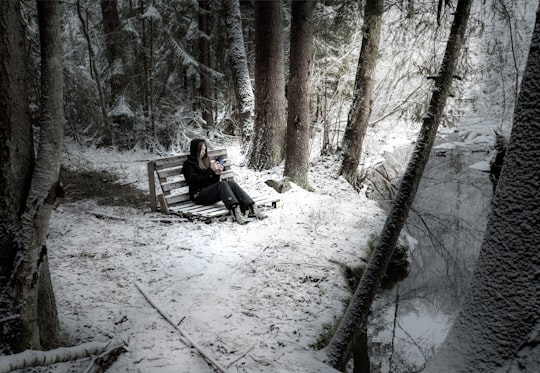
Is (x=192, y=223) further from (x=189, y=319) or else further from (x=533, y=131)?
(x=533, y=131)

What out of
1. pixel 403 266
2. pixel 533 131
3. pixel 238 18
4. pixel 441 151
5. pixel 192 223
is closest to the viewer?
pixel 533 131

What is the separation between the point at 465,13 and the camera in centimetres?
365

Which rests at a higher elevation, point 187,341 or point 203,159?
point 203,159

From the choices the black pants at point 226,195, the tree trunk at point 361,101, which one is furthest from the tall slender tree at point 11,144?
the tree trunk at point 361,101

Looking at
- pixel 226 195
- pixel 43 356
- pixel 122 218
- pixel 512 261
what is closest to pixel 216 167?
pixel 226 195

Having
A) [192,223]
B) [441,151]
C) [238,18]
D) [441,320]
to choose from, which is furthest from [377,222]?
[441,151]

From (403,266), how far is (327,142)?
466cm

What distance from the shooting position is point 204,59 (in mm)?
13086

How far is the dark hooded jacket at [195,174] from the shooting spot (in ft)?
21.8

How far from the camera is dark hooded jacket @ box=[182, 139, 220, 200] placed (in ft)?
21.8

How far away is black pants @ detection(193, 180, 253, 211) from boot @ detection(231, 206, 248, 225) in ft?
0.21

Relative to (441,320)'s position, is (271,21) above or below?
above

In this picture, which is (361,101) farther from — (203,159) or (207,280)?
(207,280)

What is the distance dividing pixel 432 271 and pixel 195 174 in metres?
4.90
